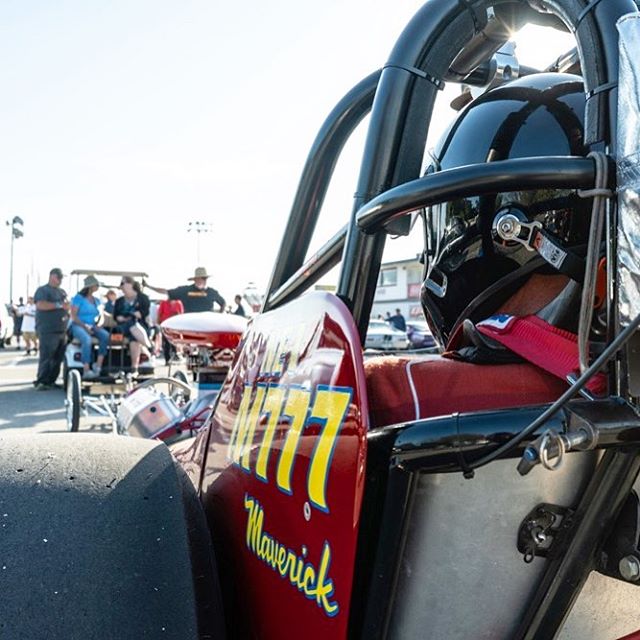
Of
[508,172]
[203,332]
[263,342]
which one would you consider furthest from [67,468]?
[203,332]

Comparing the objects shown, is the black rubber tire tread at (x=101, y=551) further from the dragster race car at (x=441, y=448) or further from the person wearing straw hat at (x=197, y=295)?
the person wearing straw hat at (x=197, y=295)

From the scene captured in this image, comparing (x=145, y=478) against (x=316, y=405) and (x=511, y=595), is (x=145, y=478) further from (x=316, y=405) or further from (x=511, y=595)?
(x=511, y=595)

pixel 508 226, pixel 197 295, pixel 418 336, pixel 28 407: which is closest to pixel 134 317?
pixel 28 407

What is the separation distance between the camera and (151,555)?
0.91 metres

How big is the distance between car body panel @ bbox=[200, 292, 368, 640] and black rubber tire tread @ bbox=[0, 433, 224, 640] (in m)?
0.09

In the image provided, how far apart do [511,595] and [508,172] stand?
52 cm

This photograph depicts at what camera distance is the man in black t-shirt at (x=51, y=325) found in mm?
9695

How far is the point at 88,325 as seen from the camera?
8773 millimetres

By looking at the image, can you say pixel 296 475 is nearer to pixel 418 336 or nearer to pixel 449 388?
pixel 449 388

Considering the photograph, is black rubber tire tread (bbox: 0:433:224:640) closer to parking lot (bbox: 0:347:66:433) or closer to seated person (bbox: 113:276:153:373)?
parking lot (bbox: 0:347:66:433)

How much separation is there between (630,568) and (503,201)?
1.73 feet

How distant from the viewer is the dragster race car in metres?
0.76

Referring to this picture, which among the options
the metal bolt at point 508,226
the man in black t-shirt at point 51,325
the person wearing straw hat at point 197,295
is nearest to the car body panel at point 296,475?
the metal bolt at point 508,226

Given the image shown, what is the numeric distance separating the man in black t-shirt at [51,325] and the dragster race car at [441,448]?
9.23 meters
